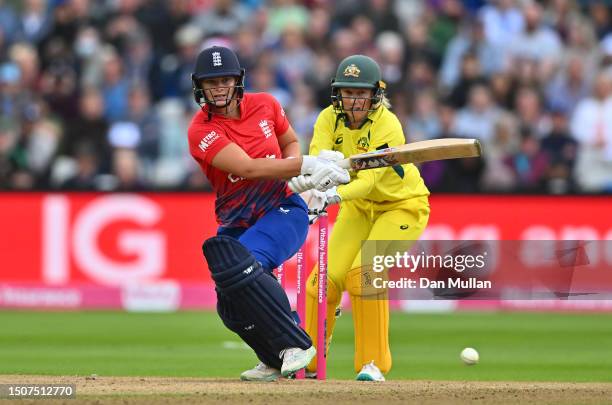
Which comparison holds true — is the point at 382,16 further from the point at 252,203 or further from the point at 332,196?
the point at 252,203

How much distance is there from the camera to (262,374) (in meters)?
7.98

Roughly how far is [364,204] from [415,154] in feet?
3.21

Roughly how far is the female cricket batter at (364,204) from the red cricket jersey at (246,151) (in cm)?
50

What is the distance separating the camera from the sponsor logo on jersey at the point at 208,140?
25.0 feet

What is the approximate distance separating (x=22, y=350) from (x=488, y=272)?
3.89 meters

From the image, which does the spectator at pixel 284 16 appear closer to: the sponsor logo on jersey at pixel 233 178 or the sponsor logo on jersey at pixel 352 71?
the sponsor logo on jersey at pixel 352 71

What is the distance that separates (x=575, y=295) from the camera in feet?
29.0

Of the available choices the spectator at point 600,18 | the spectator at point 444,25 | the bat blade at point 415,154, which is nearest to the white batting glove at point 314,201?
the bat blade at point 415,154

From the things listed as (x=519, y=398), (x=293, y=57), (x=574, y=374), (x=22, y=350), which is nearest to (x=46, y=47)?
(x=293, y=57)

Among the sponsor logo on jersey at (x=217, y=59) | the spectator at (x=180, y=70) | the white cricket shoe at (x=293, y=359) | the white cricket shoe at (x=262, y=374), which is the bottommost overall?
the white cricket shoe at (x=262, y=374)

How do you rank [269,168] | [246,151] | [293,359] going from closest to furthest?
[269,168] → [293,359] → [246,151]

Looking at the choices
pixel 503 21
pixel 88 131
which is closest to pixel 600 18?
pixel 503 21

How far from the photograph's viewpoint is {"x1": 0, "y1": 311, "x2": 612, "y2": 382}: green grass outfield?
966 centimetres

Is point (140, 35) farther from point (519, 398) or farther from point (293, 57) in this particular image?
point (519, 398)
